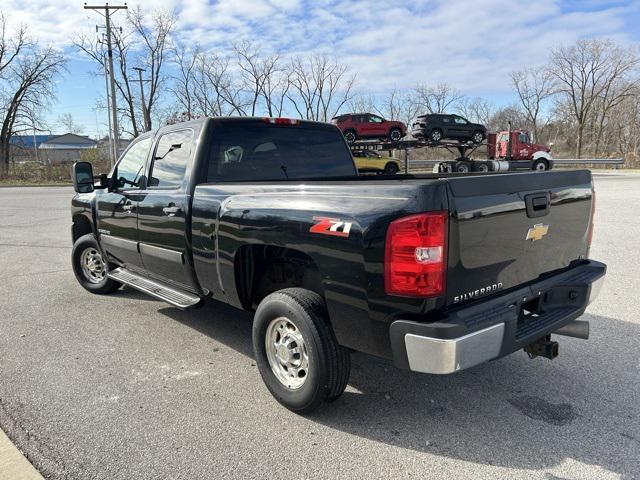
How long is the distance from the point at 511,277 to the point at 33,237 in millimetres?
10456

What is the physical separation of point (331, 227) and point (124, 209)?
3028mm

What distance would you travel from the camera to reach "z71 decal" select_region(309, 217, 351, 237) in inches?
104

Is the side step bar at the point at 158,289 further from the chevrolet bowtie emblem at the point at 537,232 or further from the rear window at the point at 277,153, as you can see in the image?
the chevrolet bowtie emblem at the point at 537,232

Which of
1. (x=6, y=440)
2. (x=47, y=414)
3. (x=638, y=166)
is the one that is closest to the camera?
(x=6, y=440)

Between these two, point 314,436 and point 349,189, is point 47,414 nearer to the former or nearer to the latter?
point 314,436

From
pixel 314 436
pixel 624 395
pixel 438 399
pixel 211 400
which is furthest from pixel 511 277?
pixel 211 400

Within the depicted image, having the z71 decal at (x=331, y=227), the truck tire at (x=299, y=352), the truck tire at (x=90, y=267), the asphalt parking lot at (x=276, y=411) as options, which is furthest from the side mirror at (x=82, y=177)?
the z71 decal at (x=331, y=227)

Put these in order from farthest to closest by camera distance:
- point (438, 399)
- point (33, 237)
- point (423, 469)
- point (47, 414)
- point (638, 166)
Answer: point (638, 166), point (33, 237), point (438, 399), point (47, 414), point (423, 469)

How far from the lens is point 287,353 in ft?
10.4

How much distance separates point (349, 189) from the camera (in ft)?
8.84

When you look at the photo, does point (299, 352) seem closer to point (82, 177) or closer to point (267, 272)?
point (267, 272)

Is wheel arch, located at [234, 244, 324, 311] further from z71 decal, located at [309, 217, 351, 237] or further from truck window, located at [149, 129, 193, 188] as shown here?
truck window, located at [149, 129, 193, 188]

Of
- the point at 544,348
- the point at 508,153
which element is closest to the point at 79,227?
the point at 544,348

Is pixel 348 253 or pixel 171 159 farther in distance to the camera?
pixel 171 159
